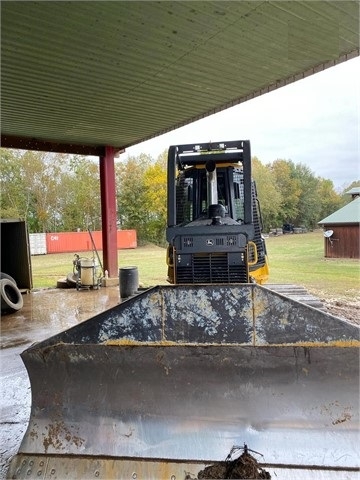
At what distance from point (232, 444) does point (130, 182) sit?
2820 centimetres

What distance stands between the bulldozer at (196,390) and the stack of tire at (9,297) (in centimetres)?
532

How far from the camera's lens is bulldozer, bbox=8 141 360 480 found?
7.21 ft

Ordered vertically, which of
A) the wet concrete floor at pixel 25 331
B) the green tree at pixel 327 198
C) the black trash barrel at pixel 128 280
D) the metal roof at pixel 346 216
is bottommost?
the wet concrete floor at pixel 25 331

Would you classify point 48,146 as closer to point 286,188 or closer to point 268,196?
point 268,196

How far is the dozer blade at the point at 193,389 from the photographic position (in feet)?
7.23

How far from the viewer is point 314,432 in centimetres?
222

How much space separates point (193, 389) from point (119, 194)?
27331 mm

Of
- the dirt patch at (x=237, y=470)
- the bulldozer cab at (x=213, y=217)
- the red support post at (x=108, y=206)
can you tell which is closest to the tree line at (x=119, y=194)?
the red support post at (x=108, y=206)

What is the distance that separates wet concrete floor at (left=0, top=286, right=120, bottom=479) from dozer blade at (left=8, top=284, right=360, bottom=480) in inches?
23.4

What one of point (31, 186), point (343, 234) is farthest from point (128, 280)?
point (31, 186)

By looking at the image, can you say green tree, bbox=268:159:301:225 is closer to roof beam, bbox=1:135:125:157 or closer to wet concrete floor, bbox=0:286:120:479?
roof beam, bbox=1:135:125:157

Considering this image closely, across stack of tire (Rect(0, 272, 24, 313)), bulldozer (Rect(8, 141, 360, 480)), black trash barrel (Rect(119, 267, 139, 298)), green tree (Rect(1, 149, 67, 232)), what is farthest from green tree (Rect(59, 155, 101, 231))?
bulldozer (Rect(8, 141, 360, 480))

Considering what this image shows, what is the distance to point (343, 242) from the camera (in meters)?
14.7

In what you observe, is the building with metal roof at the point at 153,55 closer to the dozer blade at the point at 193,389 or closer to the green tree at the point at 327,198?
the dozer blade at the point at 193,389
